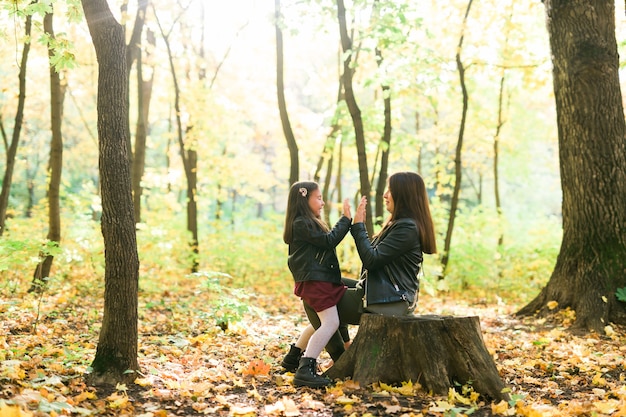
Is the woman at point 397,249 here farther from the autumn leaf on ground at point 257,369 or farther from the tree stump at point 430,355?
the autumn leaf on ground at point 257,369

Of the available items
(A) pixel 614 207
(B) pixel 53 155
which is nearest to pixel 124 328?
(B) pixel 53 155

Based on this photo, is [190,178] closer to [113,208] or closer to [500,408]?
[113,208]

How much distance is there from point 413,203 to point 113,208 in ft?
8.64

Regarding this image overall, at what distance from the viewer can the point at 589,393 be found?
15.8 feet

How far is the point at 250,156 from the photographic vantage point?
90.4 ft

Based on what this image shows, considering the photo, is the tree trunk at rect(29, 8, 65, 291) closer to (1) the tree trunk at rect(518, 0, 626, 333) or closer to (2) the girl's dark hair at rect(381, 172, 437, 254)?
(2) the girl's dark hair at rect(381, 172, 437, 254)

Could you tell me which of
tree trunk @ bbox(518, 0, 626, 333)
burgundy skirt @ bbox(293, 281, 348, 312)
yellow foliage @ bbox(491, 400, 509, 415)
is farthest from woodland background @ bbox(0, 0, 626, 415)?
tree trunk @ bbox(518, 0, 626, 333)

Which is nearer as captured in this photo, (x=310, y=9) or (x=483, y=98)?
(x=310, y=9)

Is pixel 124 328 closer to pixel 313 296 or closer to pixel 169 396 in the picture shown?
pixel 169 396

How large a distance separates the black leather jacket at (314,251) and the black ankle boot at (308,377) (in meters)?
0.73

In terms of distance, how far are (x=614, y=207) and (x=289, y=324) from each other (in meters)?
5.12

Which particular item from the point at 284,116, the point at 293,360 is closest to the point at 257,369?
the point at 293,360

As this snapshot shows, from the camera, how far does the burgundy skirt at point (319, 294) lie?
5.00m

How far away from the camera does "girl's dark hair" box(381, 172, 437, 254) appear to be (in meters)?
4.99
